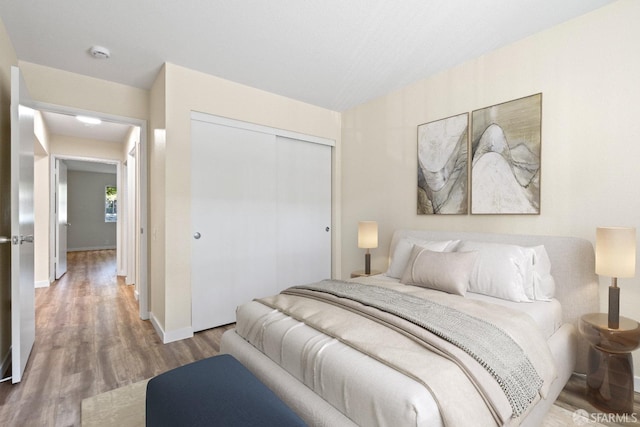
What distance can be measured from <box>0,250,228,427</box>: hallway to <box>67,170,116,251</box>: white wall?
237 inches

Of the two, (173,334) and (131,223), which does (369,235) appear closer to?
(173,334)

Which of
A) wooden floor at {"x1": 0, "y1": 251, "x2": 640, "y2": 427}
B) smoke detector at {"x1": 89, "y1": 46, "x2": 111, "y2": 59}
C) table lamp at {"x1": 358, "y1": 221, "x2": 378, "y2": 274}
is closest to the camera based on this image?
wooden floor at {"x1": 0, "y1": 251, "x2": 640, "y2": 427}

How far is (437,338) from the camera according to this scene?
1359 mm

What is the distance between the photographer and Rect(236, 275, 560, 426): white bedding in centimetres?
105

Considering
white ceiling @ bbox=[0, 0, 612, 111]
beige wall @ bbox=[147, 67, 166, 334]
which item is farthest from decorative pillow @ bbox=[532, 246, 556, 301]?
beige wall @ bbox=[147, 67, 166, 334]

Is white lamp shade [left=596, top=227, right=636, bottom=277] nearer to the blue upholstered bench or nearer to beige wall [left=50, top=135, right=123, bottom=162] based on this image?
the blue upholstered bench

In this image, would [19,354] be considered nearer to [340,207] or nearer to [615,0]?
[340,207]

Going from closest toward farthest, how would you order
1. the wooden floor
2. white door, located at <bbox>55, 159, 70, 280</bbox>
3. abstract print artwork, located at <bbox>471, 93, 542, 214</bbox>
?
1. the wooden floor
2. abstract print artwork, located at <bbox>471, 93, 542, 214</bbox>
3. white door, located at <bbox>55, 159, 70, 280</bbox>

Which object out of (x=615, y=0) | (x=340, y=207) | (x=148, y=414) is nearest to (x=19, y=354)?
(x=148, y=414)

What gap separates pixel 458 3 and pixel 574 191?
1.57 meters

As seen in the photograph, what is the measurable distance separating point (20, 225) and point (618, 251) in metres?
3.83

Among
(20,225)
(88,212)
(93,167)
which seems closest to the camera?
(20,225)

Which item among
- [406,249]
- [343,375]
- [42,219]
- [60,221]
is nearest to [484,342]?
[343,375]

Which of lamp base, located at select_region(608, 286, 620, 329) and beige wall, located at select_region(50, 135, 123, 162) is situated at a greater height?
beige wall, located at select_region(50, 135, 123, 162)
